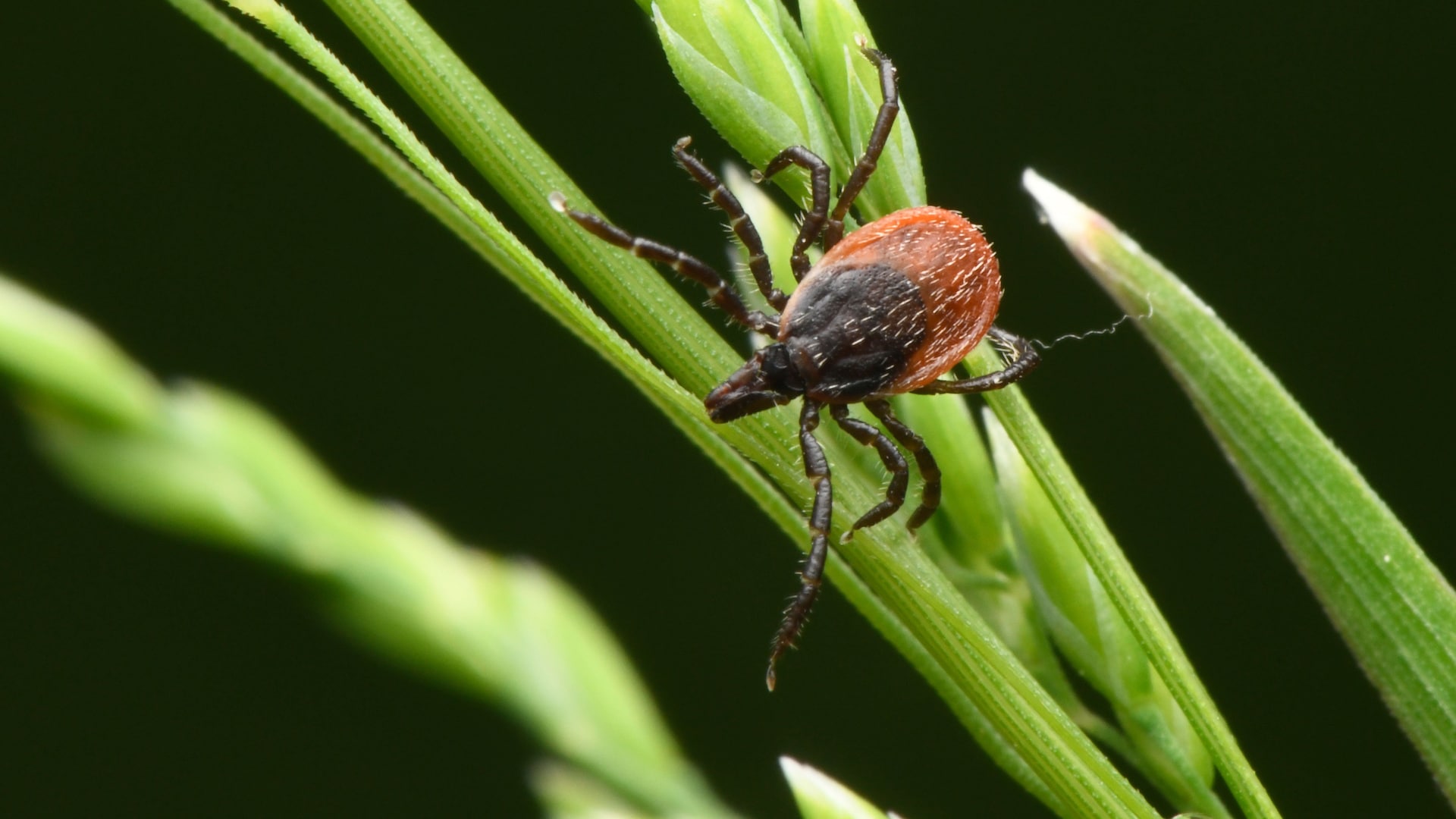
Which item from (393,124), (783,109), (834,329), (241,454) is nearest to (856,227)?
(783,109)

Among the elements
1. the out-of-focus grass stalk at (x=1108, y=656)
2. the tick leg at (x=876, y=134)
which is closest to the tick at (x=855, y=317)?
the tick leg at (x=876, y=134)

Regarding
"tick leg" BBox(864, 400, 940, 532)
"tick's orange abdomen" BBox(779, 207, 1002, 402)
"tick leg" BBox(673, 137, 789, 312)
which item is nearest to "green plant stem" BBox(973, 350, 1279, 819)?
"tick leg" BBox(864, 400, 940, 532)

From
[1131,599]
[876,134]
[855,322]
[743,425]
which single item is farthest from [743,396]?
[855,322]

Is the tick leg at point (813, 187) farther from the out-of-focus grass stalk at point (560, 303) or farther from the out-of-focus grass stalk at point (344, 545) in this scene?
the out-of-focus grass stalk at point (344, 545)

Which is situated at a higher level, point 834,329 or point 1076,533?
point 834,329

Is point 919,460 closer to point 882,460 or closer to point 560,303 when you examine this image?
point 882,460

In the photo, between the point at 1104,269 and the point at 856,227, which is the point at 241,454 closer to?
the point at 856,227

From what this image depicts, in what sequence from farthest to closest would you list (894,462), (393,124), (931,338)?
1. (931,338)
2. (894,462)
3. (393,124)
